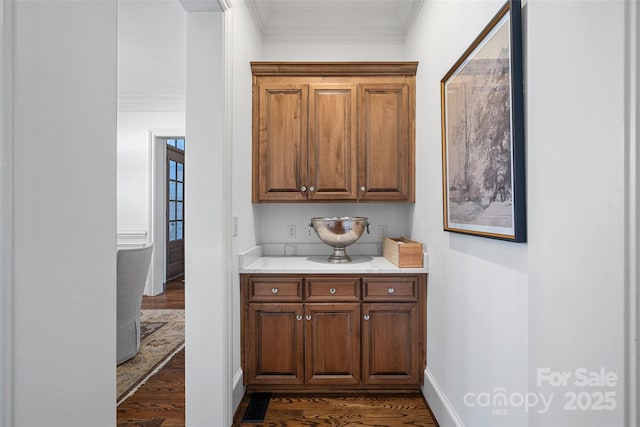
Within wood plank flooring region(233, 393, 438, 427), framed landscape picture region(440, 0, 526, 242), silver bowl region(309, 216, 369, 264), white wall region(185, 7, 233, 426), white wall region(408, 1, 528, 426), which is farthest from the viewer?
silver bowl region(309, 216, 369, 264)

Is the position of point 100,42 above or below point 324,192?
above

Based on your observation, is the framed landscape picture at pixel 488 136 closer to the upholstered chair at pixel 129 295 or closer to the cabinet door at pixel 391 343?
the cabinet door at pixel 391 343

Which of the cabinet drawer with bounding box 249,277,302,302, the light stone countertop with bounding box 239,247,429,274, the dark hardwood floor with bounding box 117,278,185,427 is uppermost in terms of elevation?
the light stone countertop with bounding box 239,247,429,274

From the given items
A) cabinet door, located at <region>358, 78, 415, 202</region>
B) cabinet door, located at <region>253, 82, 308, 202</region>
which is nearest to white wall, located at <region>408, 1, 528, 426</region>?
cabinet door, located at <region>358, 78, 415, 202</region>

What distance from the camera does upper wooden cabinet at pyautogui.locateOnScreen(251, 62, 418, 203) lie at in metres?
2.60

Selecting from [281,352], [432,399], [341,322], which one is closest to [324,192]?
[341,322]

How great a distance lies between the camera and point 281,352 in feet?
7.67

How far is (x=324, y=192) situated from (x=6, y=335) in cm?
218

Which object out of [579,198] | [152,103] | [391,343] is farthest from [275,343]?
[152,103]

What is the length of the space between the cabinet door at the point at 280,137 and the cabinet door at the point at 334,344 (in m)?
0.90

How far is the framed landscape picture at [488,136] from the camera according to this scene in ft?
3.77

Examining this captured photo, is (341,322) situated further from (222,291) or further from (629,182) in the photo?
(629,182)

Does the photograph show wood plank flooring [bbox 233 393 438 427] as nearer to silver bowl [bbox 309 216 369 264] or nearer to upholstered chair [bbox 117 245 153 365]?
silver bowl [bbox 309 216 369 264]

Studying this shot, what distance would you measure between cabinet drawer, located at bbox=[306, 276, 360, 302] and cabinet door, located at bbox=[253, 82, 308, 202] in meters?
0.69
